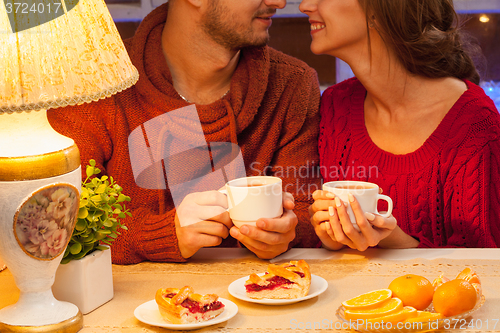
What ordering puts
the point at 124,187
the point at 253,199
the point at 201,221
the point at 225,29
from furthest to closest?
the point at 225,29 → the point at 124,187 → the point at 201,221 → the point at 253,199

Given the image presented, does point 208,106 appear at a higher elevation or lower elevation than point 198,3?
lower

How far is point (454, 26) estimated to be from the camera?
57.8 inches

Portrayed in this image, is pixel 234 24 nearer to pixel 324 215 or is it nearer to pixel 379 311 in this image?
pixel 324 215

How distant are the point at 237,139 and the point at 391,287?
29.4 inches

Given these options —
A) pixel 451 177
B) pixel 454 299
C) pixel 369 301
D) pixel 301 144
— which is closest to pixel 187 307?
pixel 369 301

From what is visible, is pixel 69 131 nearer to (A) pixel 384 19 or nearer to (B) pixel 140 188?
(B) pixel 140 188

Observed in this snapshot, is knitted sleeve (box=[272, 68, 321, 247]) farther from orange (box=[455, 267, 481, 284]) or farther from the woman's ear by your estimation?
orange (box=[455, 267, 481, 284])

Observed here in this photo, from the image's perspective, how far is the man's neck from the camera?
1470mm

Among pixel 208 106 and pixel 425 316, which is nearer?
pixel 425 316

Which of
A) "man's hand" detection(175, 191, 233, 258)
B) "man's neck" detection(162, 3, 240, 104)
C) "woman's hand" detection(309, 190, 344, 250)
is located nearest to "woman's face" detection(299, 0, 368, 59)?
"man's neck" detection(162, 3, 240, 104)

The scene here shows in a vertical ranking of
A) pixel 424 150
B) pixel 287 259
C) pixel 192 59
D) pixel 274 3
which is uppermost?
pixel 274 3

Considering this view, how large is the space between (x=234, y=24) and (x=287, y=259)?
0.71m

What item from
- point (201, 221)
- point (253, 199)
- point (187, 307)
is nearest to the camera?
point (187, 307)

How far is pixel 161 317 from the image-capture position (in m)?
0.80
